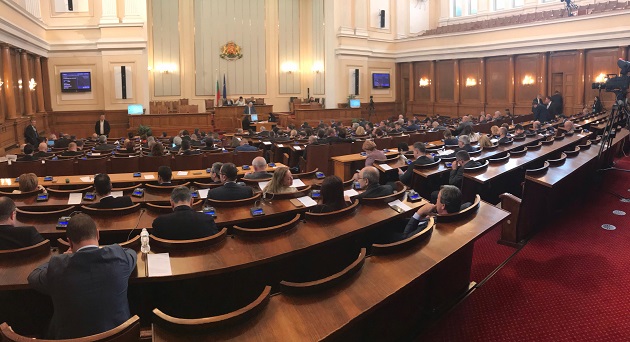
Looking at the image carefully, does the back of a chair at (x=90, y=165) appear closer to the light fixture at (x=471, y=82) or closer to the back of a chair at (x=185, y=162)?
the back of a chair at (x=185, y=162)

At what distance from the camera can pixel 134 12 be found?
17969mm

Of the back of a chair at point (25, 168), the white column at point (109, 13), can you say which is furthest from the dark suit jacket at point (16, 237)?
the white column at point (109, 13)

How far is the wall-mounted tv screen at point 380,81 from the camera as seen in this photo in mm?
23048

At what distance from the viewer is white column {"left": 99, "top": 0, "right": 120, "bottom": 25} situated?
17.7 metres

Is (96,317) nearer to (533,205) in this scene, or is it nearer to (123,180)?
(123,180)

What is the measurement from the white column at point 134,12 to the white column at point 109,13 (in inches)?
14.1

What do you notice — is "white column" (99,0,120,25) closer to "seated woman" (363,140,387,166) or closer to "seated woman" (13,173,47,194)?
"seated woman" (363,140,387,166)

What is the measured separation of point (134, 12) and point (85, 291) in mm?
17711

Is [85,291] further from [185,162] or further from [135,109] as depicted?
[135,109]

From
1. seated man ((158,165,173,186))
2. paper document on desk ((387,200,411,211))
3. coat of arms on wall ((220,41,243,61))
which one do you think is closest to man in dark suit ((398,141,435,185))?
paper document on desk ((387,200,411,211))

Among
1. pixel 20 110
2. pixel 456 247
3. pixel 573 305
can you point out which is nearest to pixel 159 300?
pixel 456 247

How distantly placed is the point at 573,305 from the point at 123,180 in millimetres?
5799

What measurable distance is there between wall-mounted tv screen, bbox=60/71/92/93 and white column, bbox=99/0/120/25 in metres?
2.13

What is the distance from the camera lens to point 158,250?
11.8ft
